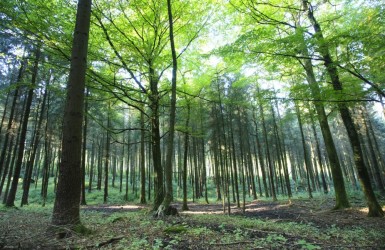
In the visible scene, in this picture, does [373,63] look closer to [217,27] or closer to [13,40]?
[217,27]

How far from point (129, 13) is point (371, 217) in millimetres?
12472

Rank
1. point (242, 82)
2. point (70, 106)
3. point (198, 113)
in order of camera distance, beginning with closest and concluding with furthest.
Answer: point (70, 106)
point (242, 82)
point (198, 113)

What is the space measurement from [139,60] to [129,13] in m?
2.02

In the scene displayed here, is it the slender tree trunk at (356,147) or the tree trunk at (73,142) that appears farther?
the slender tree trunk at (356,147)

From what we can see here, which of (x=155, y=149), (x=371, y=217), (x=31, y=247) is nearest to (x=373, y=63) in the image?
(x=371, y=217)

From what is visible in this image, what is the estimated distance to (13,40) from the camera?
46.2ft

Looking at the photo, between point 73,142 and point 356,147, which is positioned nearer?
point 73,142

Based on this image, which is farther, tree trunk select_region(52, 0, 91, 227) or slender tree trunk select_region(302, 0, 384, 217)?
slender tree trunk select_region(302, 0, 384, 217)

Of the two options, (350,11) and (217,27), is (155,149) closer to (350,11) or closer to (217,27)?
(217,27)

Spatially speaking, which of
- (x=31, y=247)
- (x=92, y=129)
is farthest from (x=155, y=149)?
(x=92, y=129)

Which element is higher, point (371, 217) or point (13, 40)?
point (13, 40)

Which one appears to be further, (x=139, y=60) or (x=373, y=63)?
(x=139, y=60)

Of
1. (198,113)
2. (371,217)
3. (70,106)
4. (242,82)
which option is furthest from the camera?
(198,113)

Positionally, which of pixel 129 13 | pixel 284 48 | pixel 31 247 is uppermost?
pixel 129 13
